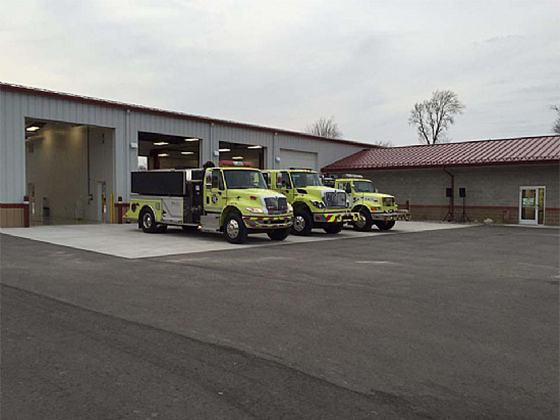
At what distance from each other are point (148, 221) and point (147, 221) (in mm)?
68

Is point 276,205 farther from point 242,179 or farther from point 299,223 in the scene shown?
point 299,223

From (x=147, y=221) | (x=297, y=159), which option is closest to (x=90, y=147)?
(x=147, y=221)

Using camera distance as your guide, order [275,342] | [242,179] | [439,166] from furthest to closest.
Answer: [439,166] < [242,179] < [275,342]

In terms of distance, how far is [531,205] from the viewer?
26172 mm

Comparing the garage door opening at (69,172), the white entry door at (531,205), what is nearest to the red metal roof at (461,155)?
the white entry door at (531,205)

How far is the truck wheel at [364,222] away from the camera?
2077cm

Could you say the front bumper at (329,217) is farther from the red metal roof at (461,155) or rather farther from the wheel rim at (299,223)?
the red metal roof at (461,155)

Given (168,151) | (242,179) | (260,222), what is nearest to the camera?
(260,222)

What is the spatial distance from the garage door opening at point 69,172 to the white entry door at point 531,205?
2103 cm

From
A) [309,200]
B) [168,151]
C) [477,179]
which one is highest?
[168,151]

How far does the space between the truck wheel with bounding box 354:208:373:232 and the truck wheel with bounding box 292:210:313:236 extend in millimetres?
3522

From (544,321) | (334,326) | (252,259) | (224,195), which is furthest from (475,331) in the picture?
(224,195)

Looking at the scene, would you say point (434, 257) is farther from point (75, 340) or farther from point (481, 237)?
point (75, 340)

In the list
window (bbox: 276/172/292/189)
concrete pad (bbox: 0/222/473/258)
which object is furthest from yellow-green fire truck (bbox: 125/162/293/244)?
window (bbox: 276/172/292/189)
